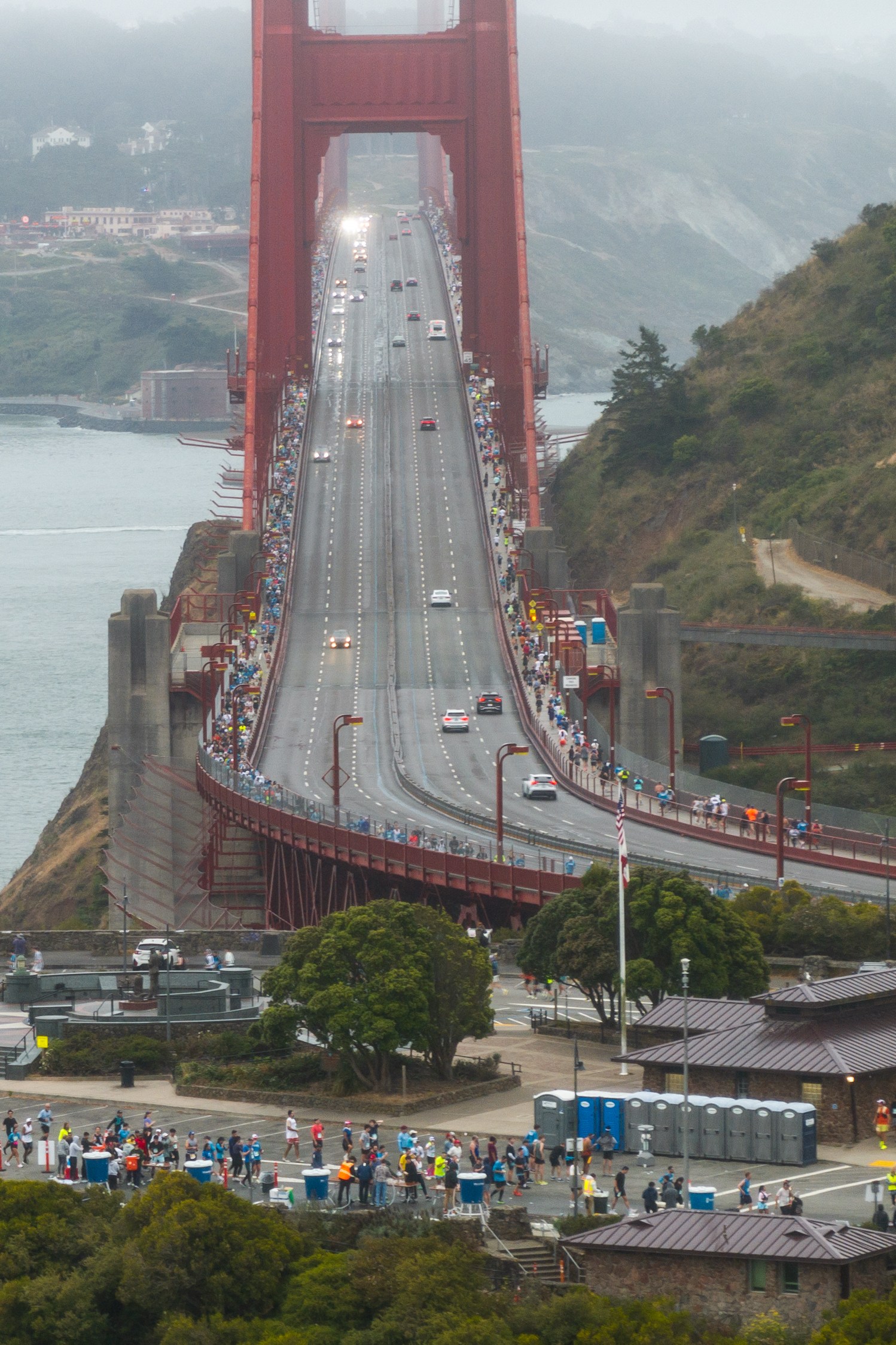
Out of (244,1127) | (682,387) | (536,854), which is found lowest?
(244,1127)

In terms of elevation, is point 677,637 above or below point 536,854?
above

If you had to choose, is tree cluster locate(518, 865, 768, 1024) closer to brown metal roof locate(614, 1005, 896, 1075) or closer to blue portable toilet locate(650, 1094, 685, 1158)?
brown metal roof locate(614, 1005, 896, 1075)

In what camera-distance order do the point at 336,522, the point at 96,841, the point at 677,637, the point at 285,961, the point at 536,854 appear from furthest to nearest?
the point at 336,522 → the point at 96,841 → the point at 677,637 → the point at 536,854 → the point at 285,961

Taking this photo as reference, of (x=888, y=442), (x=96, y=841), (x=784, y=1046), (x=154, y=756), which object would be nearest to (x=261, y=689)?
(x=154, y=756)

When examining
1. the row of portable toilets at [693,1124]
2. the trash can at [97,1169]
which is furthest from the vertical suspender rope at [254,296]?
the trash can at [97,1169]

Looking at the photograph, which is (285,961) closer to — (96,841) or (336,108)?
(96,841)

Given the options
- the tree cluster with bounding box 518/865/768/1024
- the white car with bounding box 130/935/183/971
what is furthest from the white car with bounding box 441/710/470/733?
the tree cluster with bounding box 518/865/768/1024

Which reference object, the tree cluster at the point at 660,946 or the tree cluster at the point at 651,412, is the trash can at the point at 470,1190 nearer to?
the tree cluster at the point at 660,946
